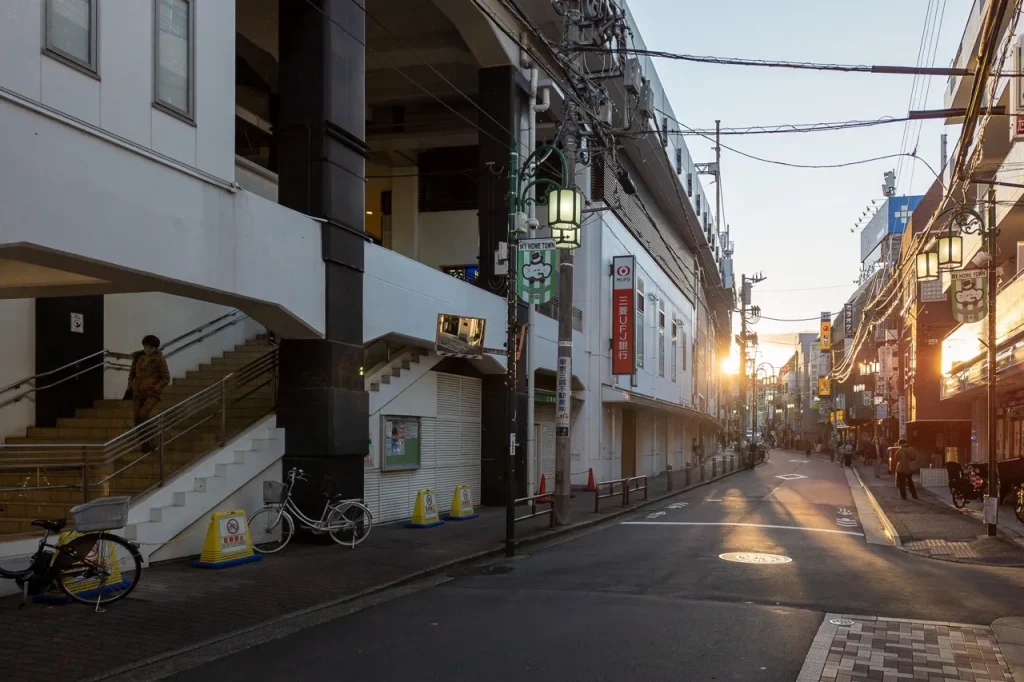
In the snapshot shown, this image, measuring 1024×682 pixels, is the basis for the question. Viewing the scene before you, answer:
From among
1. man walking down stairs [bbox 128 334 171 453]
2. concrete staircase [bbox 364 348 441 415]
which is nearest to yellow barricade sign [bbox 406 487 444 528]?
concrete staircase [bbox 364 348 441 415]

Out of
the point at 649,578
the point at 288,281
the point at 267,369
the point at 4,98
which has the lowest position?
the point at 649,578

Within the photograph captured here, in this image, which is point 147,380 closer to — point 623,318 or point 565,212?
point 565,212

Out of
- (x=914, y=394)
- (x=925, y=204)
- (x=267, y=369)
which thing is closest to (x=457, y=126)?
(x=267, y=369)

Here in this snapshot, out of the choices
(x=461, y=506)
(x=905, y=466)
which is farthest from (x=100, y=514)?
(x=905, y=466)

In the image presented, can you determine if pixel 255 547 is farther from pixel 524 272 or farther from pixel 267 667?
pixel 524 272

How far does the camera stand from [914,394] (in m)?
40.8

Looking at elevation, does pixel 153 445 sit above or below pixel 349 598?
above

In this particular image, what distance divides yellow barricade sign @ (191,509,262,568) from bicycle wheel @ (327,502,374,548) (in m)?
1.61

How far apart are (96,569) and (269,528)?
4196 millimetres

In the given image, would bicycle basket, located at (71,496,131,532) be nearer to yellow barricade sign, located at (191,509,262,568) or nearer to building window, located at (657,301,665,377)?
yellow barricade sign, located at (191,509,262,568)

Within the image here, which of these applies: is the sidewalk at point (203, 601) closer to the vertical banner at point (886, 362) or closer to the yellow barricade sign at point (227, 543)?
the yellow barricade sign at point (227, 543)

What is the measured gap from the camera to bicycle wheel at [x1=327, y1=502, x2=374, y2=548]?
1383 cm

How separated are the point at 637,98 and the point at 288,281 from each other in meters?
19.1

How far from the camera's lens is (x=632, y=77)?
102 feet
